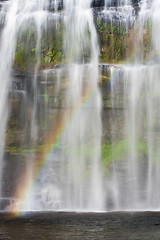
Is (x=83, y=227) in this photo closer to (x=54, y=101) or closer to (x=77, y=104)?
(x=77, y=104)

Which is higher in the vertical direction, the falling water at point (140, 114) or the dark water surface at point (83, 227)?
the falling water at point (140, 114)

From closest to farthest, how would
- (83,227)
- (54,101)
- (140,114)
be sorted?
(83,227) < (140,114) < (54,101)

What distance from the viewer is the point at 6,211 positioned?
332 inches

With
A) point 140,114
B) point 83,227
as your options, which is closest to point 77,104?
point 140,114

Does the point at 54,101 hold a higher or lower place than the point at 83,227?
higher

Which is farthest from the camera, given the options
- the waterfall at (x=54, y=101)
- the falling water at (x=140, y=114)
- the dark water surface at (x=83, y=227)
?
the waterfall at (x=54, y=101)

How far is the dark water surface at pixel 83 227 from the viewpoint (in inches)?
191

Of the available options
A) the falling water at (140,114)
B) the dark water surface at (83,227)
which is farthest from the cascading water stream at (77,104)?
the dark water surface at (83,227)

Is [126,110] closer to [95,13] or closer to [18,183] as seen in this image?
[95,13]

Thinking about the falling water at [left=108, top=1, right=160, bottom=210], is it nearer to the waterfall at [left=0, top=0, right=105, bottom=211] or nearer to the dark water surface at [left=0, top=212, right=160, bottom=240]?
the waterfall at [left=0, top=0, right=105, bottom=211]

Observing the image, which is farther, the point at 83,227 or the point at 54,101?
the point at 54,101

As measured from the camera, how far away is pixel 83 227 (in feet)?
18.6

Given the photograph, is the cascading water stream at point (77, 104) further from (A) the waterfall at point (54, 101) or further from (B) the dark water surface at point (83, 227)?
(B) the dark water surface at point (83, 227)

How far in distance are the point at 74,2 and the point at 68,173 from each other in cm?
567
